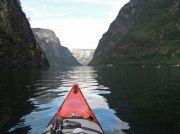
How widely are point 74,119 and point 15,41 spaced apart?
142958 mm

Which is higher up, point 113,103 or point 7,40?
point 7,40

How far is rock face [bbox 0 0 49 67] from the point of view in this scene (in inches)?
5369

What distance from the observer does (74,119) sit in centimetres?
1553

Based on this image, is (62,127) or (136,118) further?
(136,118)

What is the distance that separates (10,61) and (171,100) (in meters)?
117

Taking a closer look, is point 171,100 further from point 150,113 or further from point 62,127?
point 62,127

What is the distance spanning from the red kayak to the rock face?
373 ft

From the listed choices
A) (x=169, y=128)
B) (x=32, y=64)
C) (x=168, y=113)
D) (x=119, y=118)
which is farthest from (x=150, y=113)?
(x=32, y=64)

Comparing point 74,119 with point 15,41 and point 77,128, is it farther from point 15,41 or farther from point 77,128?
point 15,41

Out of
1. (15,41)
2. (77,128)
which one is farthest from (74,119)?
(15,41)

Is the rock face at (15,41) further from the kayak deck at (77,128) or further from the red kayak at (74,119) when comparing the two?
the kayak deck at (77,128)

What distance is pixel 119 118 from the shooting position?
72.9 ft

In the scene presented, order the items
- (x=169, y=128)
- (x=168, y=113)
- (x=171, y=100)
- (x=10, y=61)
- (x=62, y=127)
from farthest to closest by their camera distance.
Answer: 1. (x=10, y=61)
2. (x=171, y=100)
3. (x=168, y=113)
4. (x=169, y=128)
5. (x=62, y=127)

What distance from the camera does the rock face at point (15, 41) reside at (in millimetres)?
136375
